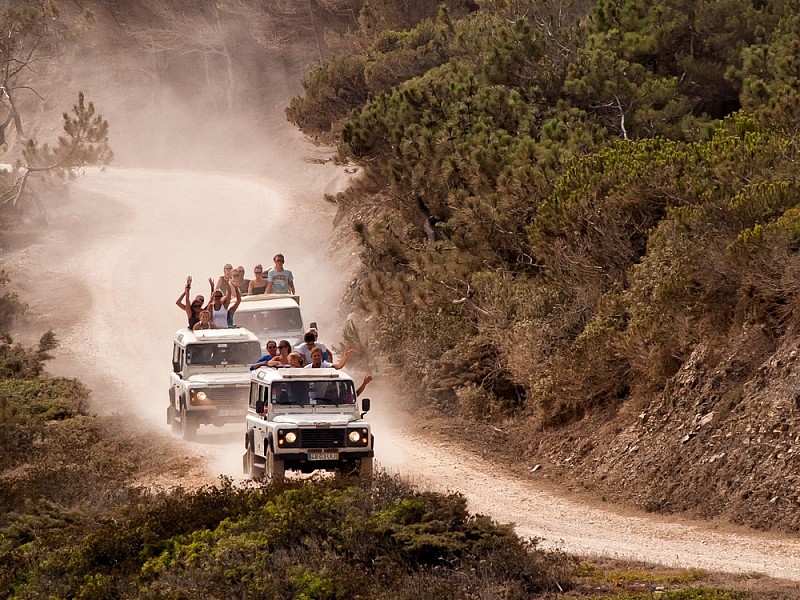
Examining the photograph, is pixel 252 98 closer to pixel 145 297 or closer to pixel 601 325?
pixel 145 297

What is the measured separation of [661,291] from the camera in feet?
61.7

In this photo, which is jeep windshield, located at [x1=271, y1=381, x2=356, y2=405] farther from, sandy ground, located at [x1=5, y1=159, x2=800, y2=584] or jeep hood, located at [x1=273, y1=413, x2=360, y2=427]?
sandy ground, located at [x1=5, y1=159, x2=800, y2=584]

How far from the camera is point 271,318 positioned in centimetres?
2541

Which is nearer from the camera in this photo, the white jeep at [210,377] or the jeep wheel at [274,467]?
the jeep wheel at [274,467]

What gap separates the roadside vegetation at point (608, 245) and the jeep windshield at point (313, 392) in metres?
4.01

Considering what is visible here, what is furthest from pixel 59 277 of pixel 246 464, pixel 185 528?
pixel 185 528

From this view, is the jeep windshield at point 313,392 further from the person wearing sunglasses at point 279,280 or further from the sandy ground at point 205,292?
the person wearing sunglasses at point 279,280

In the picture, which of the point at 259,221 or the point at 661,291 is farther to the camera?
the point at 259,221

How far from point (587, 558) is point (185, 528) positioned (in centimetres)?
459

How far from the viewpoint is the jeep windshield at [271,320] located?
991 inches

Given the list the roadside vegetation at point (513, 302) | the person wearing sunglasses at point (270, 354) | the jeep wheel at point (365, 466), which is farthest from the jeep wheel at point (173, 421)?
the jeep wheel at point (365, 466)

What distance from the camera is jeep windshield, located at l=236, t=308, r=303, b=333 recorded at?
2517 centimetres

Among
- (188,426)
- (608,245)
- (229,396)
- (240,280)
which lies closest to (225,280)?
(240,280)

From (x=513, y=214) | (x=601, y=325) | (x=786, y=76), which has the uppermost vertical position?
(x=786, y=76)
